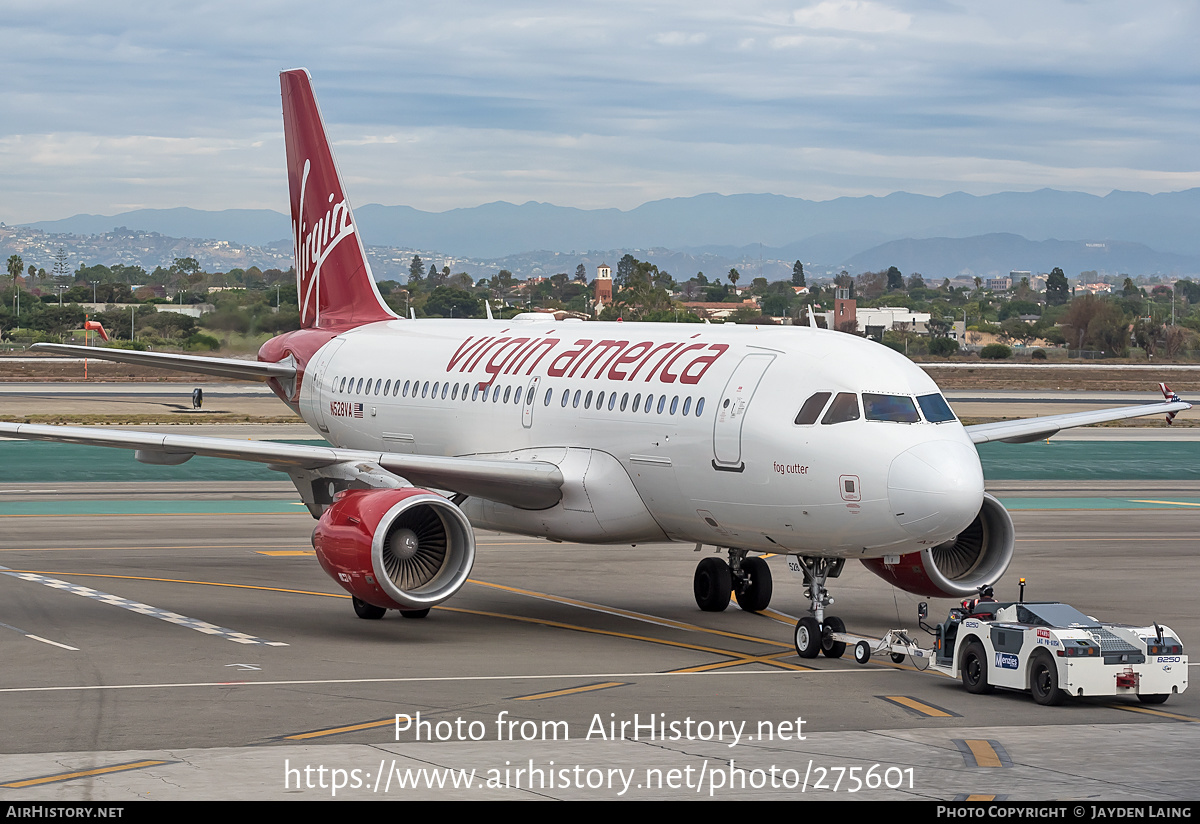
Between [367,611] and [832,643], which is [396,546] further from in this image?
Answer: [832,643]

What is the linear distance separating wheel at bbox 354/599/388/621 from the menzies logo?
1395 cm

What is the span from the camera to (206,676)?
20406mm

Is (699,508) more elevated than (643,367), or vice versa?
(643,367)

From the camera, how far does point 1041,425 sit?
2870 cm

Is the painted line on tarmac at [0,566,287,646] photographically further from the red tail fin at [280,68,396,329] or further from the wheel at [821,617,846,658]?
the red tail fin at [280,68,396,329]

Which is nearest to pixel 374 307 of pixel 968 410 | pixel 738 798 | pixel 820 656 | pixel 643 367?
pixel 643 367

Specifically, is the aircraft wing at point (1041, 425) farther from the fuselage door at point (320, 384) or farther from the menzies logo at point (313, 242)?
the menzies logo at point (313, 242)

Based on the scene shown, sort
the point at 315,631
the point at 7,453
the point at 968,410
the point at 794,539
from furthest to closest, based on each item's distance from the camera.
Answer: the point at 968,410, the point at 7,453, the point at 315,631, the point at 794,539

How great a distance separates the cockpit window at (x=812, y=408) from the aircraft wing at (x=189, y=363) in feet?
48.0

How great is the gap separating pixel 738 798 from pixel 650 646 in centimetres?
970

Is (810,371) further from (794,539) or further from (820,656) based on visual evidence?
(820,656)

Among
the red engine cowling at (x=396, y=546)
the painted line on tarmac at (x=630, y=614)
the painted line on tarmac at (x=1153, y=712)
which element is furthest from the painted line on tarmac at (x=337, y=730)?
the painted line on tarmac at (x=1153, y=712)

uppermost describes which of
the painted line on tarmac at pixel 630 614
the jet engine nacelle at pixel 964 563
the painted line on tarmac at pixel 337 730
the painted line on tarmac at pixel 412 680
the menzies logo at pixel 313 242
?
the menzies logo at pixel 313 242

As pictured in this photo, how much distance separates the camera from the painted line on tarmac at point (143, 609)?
77.5ft
